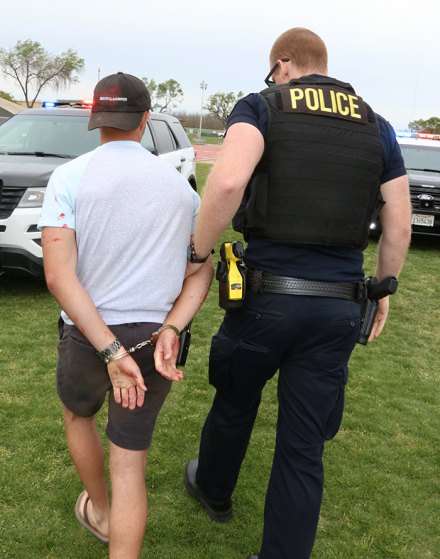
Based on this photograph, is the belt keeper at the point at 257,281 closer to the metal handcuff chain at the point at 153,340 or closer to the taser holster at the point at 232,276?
the taser holster at the point at 232,276

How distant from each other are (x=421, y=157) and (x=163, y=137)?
5.67 m

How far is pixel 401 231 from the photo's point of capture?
2424 mm

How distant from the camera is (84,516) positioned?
8.86ft

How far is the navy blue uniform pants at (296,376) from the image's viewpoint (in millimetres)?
2234

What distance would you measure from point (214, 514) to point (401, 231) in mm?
1567

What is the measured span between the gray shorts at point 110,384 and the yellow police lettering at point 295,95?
3.00ft

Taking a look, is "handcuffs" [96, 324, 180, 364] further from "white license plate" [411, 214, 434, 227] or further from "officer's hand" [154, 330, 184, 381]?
"white license plate" [411, 214, 434, 227]

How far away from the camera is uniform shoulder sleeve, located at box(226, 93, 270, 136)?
2.08 metres

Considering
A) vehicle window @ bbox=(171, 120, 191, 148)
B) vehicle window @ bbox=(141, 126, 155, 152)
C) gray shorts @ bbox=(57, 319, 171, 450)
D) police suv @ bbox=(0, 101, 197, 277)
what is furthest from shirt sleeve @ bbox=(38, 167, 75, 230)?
vehicle window @ bbox=(171, 120, 191, 148)

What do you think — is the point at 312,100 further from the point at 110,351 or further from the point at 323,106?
the point at 110,351

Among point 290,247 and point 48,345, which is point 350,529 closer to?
point 290,247

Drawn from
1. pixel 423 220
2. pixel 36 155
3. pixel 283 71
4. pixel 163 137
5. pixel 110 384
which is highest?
pixel 283 71

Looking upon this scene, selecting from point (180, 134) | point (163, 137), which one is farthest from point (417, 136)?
point (163, 137)

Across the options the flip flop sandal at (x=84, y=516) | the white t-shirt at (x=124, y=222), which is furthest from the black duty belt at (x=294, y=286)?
the flip flop sandal at (x=84, y=516)
